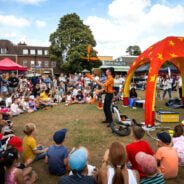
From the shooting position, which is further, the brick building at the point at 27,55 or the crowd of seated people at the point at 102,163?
the brick building at the point at 27,55

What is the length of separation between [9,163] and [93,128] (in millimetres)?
5031

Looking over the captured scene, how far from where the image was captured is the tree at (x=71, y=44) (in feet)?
135

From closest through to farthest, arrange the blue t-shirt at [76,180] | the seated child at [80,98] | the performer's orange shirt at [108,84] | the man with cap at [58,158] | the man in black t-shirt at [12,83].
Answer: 1. the blue t-shirt at [76,180]
2. the man with cap at [58,158]
3. the performer's orange shirt at [108,84]
4. the man in black t-shirt at [12,83]
5. the seated child at [80,98]

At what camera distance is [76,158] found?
304cm

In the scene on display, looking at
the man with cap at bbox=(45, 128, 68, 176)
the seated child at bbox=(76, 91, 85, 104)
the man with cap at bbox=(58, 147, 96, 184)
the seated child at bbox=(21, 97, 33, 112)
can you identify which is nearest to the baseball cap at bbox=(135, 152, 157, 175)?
the man with cap at bbox=(58, 147, 96, 184)

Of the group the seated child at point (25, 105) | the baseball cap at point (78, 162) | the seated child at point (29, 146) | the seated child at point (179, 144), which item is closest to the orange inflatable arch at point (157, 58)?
the seated child at point (179, 144)

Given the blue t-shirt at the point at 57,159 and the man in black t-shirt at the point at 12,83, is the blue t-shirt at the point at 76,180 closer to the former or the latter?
the blue t-shirt at the point at 57,159

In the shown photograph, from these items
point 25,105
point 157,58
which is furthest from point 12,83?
point 157,58

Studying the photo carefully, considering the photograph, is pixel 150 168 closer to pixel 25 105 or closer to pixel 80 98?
pixel 25 105

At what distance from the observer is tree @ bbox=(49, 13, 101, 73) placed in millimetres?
41000

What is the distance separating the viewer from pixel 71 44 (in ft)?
140

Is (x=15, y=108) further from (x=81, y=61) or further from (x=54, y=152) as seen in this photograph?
(x=81, y=61)

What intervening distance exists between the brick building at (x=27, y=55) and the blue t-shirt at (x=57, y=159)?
150 feet

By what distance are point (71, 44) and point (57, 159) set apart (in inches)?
1554
